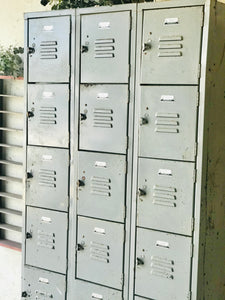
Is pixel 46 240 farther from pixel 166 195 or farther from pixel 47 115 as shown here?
pixel 166 195

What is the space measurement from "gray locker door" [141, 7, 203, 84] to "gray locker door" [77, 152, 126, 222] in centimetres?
61

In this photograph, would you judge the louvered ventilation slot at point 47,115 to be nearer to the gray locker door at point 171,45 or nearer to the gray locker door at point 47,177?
the gray locker door at point 47,177

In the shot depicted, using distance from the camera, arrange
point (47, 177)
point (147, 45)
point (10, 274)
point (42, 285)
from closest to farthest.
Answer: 1. point (147, 45)
2. point (47, 177)
3. point (42, 285)
4. point (10, 274)

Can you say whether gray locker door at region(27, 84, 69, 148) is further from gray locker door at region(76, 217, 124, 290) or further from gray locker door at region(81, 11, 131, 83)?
gray locker door at region(76, 217, 124, 290)

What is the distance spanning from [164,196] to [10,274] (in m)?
2.45

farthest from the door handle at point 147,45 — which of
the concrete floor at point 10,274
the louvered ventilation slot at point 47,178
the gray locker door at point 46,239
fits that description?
the concrete floor at point 10,274

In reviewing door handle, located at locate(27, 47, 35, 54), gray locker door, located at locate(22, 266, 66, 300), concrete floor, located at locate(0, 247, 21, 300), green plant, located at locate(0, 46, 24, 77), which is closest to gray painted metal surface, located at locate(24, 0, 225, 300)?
gray locker door, located at locate(22, 266, 66, 300)

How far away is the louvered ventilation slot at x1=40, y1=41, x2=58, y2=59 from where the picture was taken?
3.58m

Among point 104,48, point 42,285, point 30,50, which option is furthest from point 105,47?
point 42,285

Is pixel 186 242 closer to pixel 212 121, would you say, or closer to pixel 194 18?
pixel 212 121

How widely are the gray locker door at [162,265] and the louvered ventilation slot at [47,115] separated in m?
1.05

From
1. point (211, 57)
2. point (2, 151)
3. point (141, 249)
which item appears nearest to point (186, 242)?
point (141, 249)

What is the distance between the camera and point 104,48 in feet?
10.9

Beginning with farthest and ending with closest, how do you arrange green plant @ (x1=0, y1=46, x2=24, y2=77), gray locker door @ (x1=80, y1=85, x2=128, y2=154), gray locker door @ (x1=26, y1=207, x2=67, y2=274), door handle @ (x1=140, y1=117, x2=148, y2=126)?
1. green plant @ (x1=0, y1=46, x2=24, y2=77)
2. gray locker door @ (x1=26, y1=207, x2=67, y2=274)
3. gray locker door @ (x1=80, y1=85, x2=128, y2=154)
4. door handle @ (x1=140, y1=117, x2=148, y2=126)
